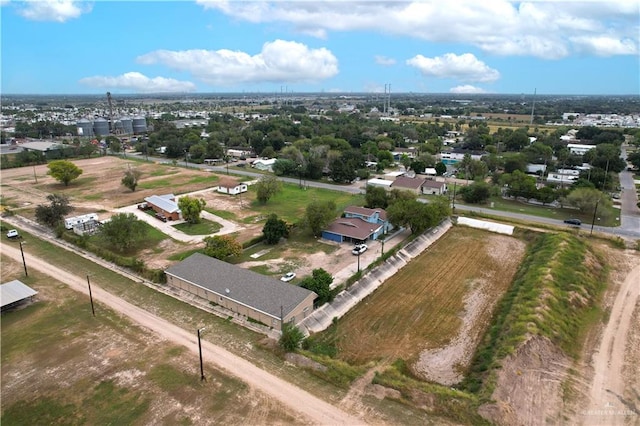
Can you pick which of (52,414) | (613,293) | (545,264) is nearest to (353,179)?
(545,264)

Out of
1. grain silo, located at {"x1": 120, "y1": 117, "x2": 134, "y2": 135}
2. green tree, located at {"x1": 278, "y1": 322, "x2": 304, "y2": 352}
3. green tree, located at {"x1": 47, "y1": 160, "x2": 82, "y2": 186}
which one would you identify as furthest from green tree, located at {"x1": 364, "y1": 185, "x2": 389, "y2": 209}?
grain silo, located at {"x1": 120, "y1": 117, "x2": 134, "y2": 135}

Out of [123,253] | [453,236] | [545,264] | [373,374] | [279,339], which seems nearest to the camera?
[373,374]

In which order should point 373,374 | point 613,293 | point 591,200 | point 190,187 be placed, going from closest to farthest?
point 373,374
point 613,293
point 591,200
point 190,187

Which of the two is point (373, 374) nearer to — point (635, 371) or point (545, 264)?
point (635, 371)

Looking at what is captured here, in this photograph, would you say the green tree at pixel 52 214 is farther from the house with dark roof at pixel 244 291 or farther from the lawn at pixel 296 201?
the lawn at pixel 296 201

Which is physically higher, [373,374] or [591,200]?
[591,200]

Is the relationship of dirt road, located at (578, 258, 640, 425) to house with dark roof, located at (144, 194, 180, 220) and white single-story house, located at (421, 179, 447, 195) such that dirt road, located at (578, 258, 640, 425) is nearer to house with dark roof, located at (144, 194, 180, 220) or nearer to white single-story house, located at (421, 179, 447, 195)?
white single-story house, located at (421, 179, 447, 195)

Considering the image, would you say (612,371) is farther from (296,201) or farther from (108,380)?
(296,201)
